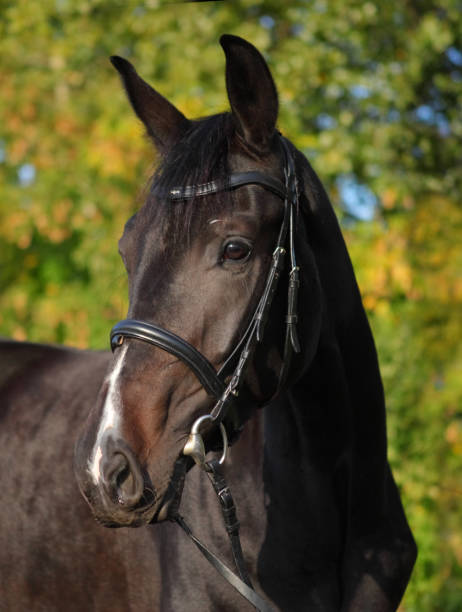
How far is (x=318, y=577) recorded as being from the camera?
101 inches

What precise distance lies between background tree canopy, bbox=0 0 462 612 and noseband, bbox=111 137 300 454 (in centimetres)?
268

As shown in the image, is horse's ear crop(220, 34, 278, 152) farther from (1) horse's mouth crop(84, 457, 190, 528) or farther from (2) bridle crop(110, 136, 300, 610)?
(1) horse's mouth crop(84, 457, 190, 528)

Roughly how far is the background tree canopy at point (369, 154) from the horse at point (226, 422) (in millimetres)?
2027

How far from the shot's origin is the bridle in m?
2.05


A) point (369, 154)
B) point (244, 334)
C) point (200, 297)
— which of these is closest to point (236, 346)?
point (244, 334)

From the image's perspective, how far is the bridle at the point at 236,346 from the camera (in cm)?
205

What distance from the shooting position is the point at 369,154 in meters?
5.98

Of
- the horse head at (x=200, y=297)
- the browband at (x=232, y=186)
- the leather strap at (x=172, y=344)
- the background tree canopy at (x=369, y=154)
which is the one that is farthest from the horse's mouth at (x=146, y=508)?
the background tree canopy at (x=369, y=154)

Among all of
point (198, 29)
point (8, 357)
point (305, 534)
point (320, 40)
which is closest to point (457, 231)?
point (320, 40)

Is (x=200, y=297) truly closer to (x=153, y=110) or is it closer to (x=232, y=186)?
(x=232, y=186)

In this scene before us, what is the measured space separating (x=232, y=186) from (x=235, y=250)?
0.20 m

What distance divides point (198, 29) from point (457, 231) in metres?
2.78

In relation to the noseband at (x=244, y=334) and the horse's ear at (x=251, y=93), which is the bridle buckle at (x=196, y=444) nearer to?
the noseband at (x=244, y=334)

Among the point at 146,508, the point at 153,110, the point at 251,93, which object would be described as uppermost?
the point at 153,110
